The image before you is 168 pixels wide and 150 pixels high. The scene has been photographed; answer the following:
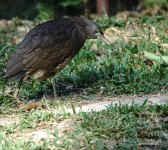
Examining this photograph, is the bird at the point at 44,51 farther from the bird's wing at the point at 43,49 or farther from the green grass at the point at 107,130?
the green grass at the point at 107,130

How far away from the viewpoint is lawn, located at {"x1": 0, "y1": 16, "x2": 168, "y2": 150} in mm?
5965

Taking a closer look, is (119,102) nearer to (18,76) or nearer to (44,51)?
(44,51)

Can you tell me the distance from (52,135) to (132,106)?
3.25 feet

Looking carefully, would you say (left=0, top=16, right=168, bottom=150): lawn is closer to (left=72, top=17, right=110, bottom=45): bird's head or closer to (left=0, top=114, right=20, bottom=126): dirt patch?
(left=0, top=114, right=20, bottom=126): dirt patch

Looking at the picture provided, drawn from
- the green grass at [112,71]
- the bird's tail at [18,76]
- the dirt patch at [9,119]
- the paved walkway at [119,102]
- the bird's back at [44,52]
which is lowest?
the paved walkway at [119,102]

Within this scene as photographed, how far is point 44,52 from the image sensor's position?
737 cm

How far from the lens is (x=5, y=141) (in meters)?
6.06

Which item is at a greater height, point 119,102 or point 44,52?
point 44,52

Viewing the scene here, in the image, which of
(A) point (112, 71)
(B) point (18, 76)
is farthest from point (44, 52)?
(A) point (112, 71)

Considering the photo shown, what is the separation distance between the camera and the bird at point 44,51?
730 centimetres

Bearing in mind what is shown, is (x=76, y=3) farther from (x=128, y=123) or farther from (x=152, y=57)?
(x=128, y=123)

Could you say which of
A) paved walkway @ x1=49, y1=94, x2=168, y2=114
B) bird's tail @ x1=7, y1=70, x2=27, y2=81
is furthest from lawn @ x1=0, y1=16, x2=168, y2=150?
bird's tail @ x1=7, y1=70, x2=27, y2=81

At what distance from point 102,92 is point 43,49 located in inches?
40.4

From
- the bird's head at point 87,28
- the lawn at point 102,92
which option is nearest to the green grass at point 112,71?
the lawn at point 102,92
